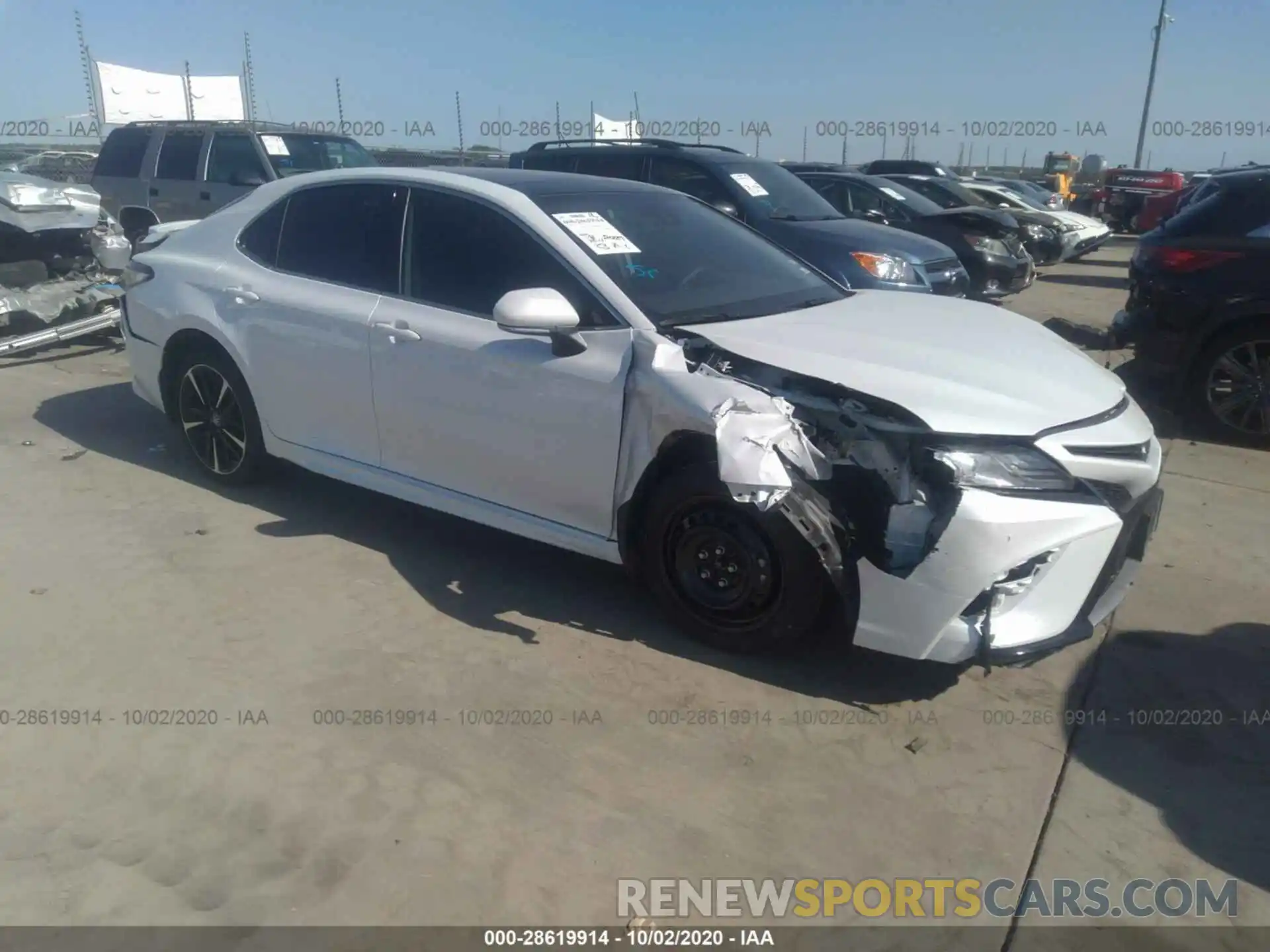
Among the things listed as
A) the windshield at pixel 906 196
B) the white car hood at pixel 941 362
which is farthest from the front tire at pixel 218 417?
the windshield at pixel 906 196

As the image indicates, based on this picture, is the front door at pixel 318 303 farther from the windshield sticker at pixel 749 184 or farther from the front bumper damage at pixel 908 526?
the windshield sticker at pixel 749 184

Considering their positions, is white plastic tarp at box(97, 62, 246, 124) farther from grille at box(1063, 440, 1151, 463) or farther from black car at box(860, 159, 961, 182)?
grille at box(1063, 440, 1151, 463)

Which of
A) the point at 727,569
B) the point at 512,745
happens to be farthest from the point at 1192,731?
the point at 512,745

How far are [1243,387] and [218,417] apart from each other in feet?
20.0

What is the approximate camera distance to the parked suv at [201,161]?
11008 mm

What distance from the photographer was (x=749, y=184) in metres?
8.85

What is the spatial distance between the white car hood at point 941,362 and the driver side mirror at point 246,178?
28.4ft

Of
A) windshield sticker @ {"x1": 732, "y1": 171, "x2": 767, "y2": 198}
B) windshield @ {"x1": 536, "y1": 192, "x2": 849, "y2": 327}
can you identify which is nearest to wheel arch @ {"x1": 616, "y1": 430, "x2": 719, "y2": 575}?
windshield @ {"x1": 536, "y1": 192, "x2": 849, "y2": 327}

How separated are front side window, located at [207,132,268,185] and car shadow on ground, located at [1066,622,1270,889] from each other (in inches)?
393

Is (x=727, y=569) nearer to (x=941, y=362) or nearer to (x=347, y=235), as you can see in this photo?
(x=941, y=362)

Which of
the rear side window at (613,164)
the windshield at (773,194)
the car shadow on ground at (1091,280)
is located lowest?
the car shadow on ground at (1091,280)

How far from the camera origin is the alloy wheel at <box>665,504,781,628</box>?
3469mm

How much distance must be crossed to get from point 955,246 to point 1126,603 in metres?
8.53

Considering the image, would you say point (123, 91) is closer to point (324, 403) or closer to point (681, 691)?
point (324, 403)
